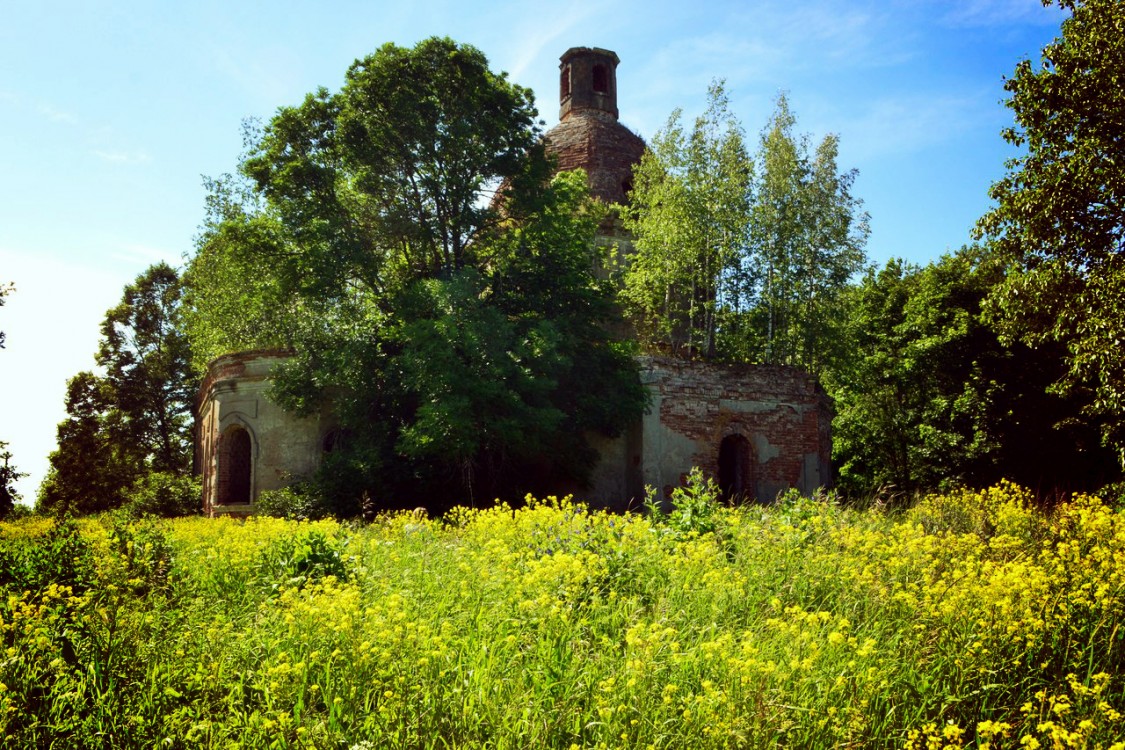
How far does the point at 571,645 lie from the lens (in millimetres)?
5023

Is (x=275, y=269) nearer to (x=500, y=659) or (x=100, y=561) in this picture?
(x=100, y=561)

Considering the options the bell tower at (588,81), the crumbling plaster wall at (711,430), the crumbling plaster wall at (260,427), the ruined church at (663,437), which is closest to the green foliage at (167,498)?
the ruined church at (663,437)

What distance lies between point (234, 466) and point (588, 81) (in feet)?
59.5

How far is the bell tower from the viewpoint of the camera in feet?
101

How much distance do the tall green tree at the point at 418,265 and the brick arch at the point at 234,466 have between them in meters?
3.07

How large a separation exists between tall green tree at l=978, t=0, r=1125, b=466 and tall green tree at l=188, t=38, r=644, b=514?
27.1 ft

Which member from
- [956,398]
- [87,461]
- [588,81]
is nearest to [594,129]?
[588,81]

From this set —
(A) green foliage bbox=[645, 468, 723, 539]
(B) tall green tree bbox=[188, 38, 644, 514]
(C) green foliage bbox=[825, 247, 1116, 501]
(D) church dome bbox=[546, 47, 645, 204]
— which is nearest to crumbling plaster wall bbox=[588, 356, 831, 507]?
(B) tall green tree bbox=[188, 38, 644, 514]

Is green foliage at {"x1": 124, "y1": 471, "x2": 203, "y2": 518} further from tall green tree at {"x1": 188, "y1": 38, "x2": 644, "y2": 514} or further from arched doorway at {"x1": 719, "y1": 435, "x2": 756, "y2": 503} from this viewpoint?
arched doorway at {"x1": 719, "y1": 435, "x2": 756, "y2": 503}

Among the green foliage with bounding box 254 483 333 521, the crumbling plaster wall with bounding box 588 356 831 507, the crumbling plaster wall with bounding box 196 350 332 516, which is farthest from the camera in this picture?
the crumbling plaster wall with bounding box 196 350 332 516

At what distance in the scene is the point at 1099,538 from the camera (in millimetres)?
8609

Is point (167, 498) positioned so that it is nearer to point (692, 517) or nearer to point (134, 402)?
point (134, 402)

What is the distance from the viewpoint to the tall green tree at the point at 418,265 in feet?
58.8

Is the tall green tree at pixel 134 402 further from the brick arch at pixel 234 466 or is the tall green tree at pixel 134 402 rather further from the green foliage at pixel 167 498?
the brick arch at pixel 234 466
